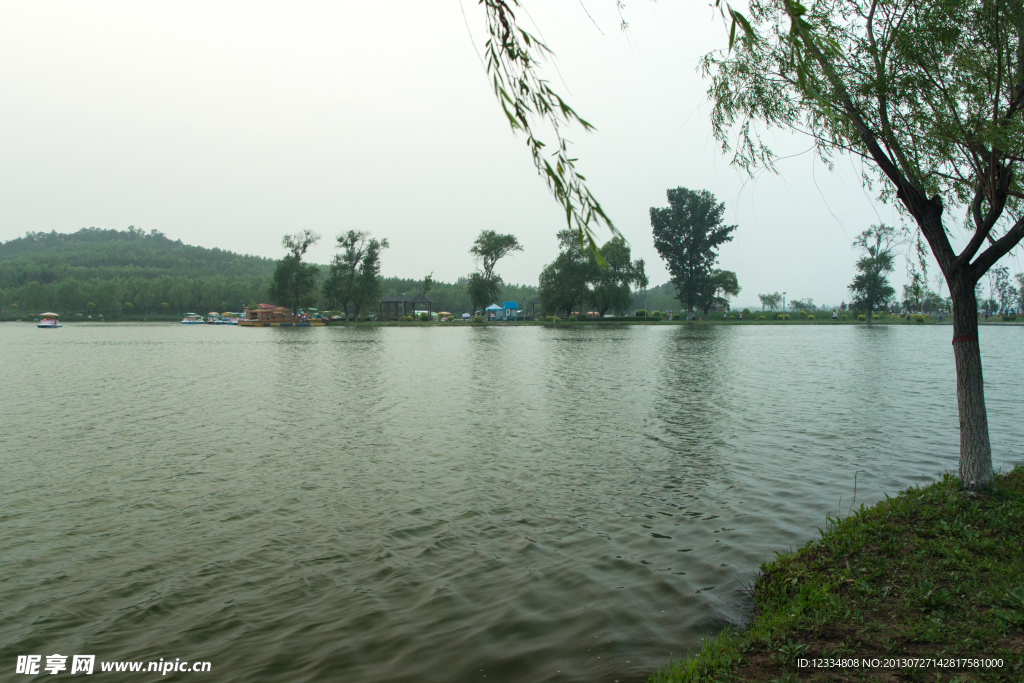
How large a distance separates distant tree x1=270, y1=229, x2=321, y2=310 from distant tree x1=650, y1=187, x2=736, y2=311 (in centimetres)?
7127

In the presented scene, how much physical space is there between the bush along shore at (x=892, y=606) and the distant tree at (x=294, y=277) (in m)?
→ 129

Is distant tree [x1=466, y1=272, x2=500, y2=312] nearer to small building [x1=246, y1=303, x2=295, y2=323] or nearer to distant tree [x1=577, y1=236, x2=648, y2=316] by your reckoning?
distant tree [x1=577, y1=236, x2=648, y2=316]

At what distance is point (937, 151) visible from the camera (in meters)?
8.48

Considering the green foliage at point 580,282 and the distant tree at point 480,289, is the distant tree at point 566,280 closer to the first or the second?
the green foliage at point 580,282

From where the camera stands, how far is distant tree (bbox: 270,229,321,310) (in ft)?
409

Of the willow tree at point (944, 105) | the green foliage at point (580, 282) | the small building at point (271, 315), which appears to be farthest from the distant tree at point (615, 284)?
the willow tree at point (944, 105)

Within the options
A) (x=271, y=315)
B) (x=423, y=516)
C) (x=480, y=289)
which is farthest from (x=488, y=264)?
(x=423, y=516)

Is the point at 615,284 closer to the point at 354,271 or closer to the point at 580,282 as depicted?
the point at 580,282

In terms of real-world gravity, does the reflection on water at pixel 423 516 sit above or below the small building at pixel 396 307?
below

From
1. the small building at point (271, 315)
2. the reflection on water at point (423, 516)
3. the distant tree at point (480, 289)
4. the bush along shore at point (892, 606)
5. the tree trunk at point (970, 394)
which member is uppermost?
the distant tree at point (480, 289)

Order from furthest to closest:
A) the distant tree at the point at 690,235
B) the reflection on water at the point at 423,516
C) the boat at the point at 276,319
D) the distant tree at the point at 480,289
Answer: the distant tree at the point at 480,289 < the boat at the point at 276,319 < the distant tree at the point at 690,235 < the reflection on water at the point at 423,516

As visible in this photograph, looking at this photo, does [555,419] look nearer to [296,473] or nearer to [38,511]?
[296,473]

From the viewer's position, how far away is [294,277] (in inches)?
5054

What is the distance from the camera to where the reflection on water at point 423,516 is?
5832mm
